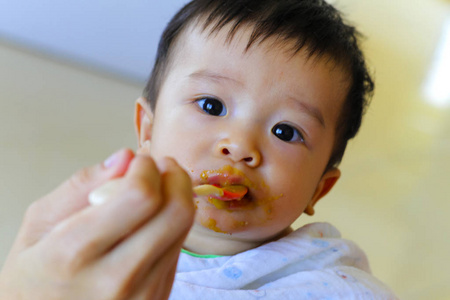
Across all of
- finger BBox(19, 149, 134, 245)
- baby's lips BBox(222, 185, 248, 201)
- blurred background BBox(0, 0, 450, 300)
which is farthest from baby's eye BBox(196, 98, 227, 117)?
blurred background BBox(0, 0, 450, 300)

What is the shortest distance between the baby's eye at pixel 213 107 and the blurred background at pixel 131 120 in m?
0.58

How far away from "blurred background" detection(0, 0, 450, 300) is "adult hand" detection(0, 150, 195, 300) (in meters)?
0.73

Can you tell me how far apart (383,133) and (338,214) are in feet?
1.65

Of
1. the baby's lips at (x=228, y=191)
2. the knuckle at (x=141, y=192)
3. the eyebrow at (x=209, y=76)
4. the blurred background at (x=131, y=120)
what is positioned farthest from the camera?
the blurred background at (x=131, y=120)

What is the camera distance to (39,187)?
1.15 meters

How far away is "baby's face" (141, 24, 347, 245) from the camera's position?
2.20 ft

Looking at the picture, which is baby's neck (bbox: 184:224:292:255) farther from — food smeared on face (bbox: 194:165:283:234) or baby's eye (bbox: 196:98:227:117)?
baby's eye (bbox: 196:98:227:117)

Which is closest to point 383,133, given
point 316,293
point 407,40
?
point 407,40

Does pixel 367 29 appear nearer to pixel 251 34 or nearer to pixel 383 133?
pixel 383 133

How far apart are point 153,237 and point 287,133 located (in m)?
0.42

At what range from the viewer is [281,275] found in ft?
2.47

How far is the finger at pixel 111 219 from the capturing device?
32 centimetres

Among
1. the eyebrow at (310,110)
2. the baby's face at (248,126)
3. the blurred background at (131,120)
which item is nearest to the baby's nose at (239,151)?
the baby's face at (248,126)

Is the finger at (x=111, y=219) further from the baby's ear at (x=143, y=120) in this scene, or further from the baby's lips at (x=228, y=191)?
the baby's ear at (x=143, y=120)
